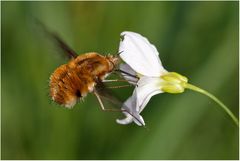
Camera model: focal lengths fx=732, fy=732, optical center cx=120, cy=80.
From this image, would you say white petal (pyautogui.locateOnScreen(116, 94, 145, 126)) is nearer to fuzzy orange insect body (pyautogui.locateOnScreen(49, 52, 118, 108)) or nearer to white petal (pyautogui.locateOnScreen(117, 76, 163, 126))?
white petal (pyautogui.locateOnScreen(117, 76, 163, 126))

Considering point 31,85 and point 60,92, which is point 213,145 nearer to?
point 31,85

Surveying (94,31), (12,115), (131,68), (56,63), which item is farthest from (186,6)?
(131,68)

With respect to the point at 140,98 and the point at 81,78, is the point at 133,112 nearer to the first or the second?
the point at 140,98

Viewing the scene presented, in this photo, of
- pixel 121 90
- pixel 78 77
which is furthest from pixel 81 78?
pixel 121 90

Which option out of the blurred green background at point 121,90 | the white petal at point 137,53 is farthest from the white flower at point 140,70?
the blurred green background at point 121,90

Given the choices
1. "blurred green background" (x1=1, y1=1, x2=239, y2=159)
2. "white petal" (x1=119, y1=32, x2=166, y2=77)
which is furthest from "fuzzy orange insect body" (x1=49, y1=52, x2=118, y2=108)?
"blurred green background" (x1=1, y1=1, x2=239, y2=159)

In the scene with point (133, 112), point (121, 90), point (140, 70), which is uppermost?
point (140, 70)
